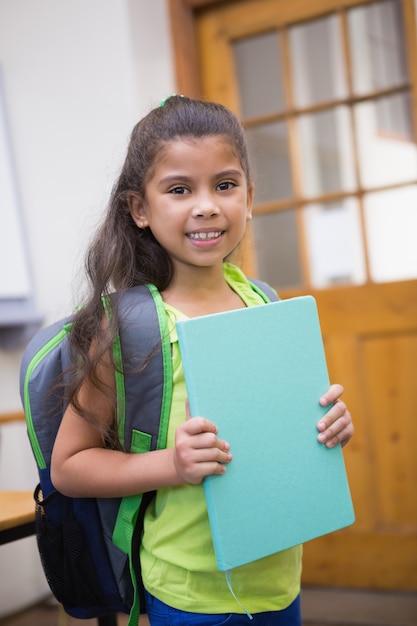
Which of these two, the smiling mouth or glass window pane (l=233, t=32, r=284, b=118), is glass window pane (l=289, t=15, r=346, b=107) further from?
the smiling mouth

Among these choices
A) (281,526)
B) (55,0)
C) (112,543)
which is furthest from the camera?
(55,0)

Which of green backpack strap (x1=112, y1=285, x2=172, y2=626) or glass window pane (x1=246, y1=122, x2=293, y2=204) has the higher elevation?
glass window pane (x1=246, y1=122, x2=293, y2=204)

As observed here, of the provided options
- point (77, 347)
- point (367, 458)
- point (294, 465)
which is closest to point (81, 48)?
point (367, 458)

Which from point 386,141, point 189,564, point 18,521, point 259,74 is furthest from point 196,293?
point 259,74

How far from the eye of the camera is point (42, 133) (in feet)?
9.70

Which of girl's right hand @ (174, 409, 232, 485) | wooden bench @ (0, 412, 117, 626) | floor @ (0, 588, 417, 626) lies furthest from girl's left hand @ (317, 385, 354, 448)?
floor @ (0, 588, 417, 626)

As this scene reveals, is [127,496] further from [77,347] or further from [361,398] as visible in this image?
[361,398]

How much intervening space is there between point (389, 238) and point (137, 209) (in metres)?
1.72

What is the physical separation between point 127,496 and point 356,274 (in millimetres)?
1899

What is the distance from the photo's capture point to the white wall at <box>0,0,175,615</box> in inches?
110

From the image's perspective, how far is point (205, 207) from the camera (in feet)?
3.51

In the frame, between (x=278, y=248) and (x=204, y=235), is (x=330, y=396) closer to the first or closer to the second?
(x=204, y=235)

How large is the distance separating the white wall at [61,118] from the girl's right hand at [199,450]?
1860 millimetres

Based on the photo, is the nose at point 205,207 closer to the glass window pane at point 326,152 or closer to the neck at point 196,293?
the neck at point 196,293
